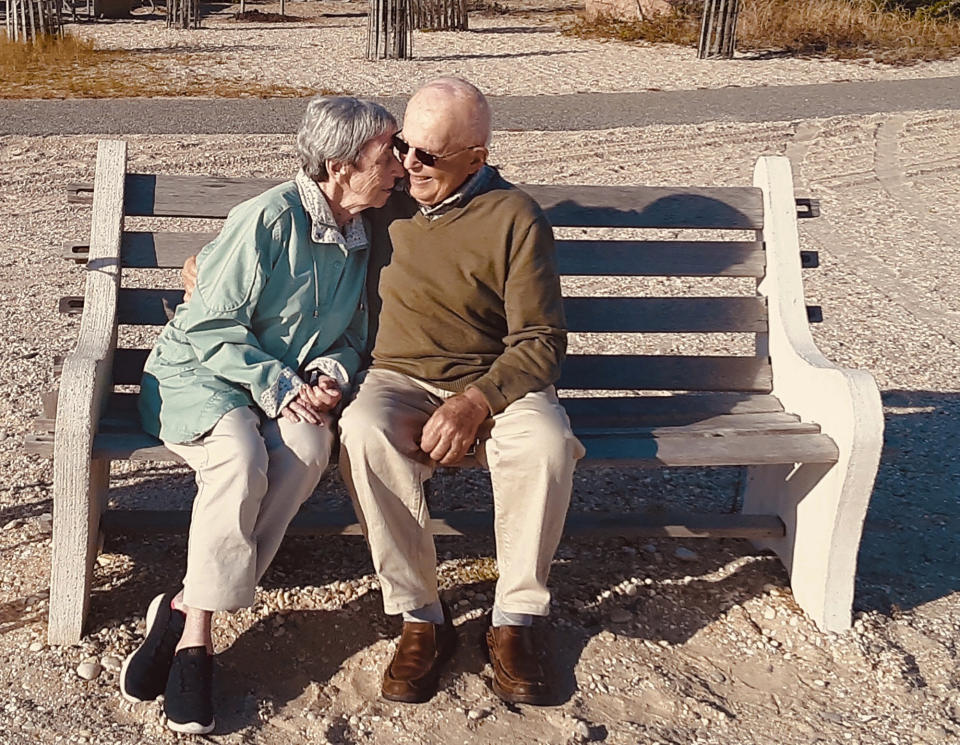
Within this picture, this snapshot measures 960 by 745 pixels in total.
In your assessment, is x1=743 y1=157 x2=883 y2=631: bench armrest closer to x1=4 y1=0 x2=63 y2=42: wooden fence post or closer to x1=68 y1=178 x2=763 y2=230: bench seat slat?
x1=68 y1=178 x2=763 y2=230: bench seat slat

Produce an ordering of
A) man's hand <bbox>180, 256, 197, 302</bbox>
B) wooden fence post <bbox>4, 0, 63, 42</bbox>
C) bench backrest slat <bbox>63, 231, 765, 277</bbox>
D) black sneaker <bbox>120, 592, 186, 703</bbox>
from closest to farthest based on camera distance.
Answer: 1. black sneaker <bbox>120, 592, 186, 703</bbox>
2. man's hand <bbox>180, 256, 197, 302</bbox>
3. bench backrest slat <bbox>63, 231, 765, 277</bbox>
4. wooden fence post <bbox>4, 0, 63, 42</bbox>

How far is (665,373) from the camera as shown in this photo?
3.96 meters

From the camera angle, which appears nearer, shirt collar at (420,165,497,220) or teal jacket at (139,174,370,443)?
teal jacket at (139,174,370,443)

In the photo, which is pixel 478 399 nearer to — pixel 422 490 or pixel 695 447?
pixel 422 490

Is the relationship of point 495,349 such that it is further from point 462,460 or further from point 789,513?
point 789,513

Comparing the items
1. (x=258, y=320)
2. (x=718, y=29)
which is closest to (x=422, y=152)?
(x=258, y=320)

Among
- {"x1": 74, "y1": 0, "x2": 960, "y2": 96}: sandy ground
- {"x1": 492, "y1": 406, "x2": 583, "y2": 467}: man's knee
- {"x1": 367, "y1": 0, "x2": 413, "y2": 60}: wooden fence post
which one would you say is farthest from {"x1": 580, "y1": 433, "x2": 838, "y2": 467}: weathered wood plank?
{"x1": 367, "y1": 0, "x2": 413, "y2": 60}: wooden fence post

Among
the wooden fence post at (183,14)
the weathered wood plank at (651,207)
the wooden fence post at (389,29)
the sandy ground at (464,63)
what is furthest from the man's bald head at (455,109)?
the wooden fence post at (183,14)

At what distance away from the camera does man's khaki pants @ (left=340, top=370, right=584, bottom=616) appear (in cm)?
314

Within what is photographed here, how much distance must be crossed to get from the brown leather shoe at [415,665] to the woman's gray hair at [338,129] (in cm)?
130

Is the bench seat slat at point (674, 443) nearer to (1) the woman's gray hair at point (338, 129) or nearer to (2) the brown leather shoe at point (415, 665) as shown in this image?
(2) the brown leather shoe at point (415, 665)

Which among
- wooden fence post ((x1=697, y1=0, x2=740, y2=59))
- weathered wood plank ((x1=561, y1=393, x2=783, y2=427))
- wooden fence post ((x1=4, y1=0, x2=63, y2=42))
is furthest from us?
wooden fence post ((x1=4, y1=0, x2=63, y2=42))

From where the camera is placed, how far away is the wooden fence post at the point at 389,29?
15375mm

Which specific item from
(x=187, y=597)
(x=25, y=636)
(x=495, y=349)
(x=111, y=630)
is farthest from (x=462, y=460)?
(x=25, y=636)
